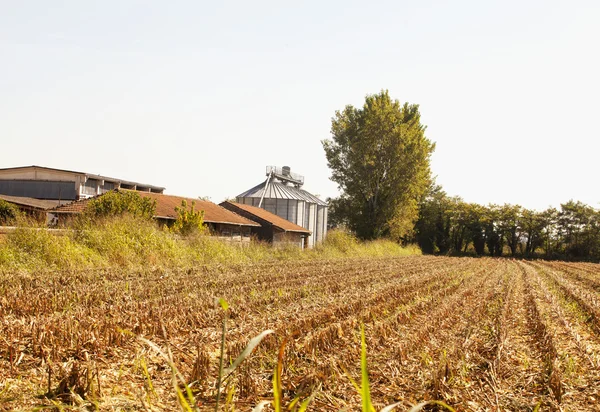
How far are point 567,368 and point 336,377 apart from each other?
10.6 feet

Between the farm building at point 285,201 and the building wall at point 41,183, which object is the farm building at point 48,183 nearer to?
the building wall at point 41,183

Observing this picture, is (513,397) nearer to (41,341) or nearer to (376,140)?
(41,341)

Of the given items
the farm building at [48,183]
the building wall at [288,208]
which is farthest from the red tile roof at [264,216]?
the farm building at [48,183]

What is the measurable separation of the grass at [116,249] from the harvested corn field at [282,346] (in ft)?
7.31

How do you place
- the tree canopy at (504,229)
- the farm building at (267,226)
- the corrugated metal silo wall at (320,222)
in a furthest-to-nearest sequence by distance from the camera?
the tree canopy at (504,229), the corrugated metal silo wall at (320,222), the farm building at (267,226)

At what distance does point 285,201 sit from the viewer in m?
50.8

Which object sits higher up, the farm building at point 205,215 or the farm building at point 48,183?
the farm building at point 48,183

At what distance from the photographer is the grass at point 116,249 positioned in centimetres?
1509

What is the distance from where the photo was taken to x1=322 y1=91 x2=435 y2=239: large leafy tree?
46.1 m

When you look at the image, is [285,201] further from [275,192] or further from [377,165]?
[377,165]

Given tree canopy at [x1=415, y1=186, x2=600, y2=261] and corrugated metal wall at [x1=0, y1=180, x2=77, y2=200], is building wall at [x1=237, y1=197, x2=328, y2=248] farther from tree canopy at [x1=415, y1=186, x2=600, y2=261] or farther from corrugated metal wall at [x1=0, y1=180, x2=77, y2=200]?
tree canopy at [x1=415, y1=186, x2=600, y2=261]

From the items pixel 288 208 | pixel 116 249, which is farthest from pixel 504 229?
pixel 116 249

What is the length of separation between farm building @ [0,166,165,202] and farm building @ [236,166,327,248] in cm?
1313

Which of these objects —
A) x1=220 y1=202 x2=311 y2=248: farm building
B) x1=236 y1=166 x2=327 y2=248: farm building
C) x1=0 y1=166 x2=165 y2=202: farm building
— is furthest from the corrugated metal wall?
x1=236 y1=166 x2=327 y2=248: farm building
